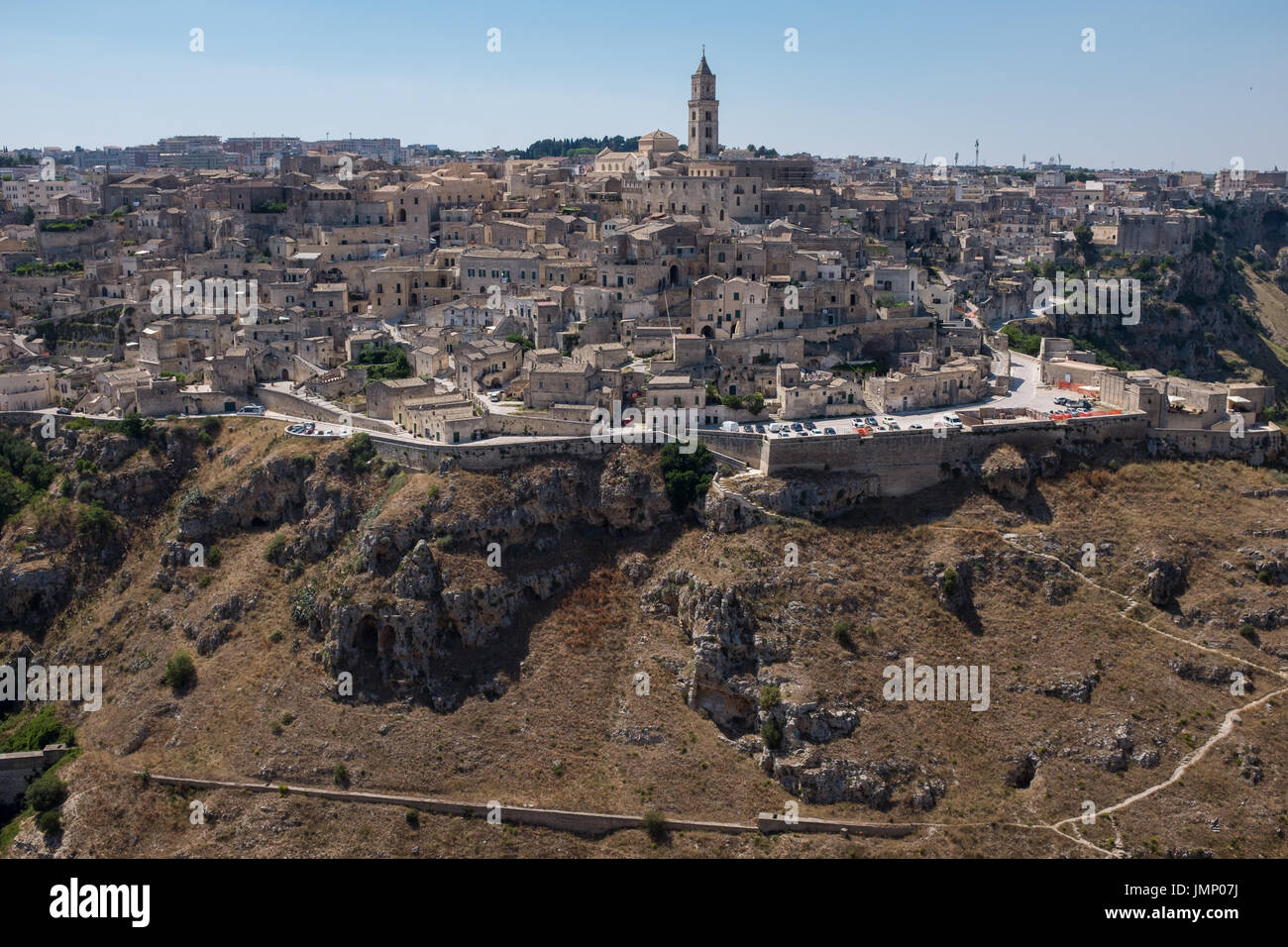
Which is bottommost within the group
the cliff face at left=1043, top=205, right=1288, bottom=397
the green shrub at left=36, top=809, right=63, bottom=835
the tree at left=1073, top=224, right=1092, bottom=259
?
the green shrub at left=36, top=809, right=63, bottom=835

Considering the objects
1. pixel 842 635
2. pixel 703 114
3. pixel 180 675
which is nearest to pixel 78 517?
pixel 180 675

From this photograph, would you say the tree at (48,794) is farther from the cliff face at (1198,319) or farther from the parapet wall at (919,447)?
the cliff face at (1198,319)

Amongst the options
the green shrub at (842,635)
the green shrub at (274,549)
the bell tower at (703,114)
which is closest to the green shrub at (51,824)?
the green shrub at (274,549)

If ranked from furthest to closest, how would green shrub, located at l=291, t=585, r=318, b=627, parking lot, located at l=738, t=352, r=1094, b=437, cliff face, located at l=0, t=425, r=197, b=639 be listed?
cliff face, located at l=0, t=425, r=197, b=639
parking lot, located at l=738, t=352, r=1094, b=437
green shrub, located at l=291, t=585, r=318, b=627

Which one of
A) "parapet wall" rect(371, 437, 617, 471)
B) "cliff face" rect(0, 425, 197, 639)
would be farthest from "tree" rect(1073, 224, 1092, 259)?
"cliff face" rect(0, 425, 197, 639)

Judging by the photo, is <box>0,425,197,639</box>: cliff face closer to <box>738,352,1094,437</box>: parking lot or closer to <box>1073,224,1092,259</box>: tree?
<box>738,352,1094,437</box>: parking lot

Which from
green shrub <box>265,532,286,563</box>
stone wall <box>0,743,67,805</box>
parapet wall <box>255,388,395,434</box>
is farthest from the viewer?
parapet wall <box>255,388,395,434</box>

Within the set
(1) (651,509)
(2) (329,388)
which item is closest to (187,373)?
(2) (329,388)
